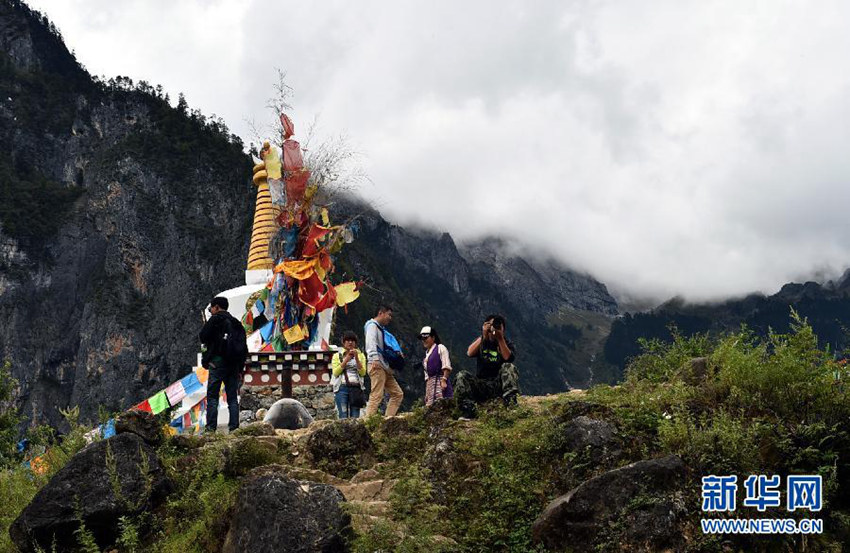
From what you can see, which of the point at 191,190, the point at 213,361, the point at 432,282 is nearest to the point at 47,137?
the point at 191,190

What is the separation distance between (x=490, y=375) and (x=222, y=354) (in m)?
3.25

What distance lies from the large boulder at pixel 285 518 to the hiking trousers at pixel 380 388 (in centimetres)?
454

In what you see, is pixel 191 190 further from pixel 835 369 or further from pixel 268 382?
pixel 835 369

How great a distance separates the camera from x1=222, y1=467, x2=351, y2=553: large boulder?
5.57 meters

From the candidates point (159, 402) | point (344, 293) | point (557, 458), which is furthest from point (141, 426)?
point (159, 402)

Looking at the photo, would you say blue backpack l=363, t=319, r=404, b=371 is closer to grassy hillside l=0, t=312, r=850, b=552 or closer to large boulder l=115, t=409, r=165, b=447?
grassy hillside l=0, t=312, r=850, b=552

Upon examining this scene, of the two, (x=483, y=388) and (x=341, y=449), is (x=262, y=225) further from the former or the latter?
(x=341, y=449)

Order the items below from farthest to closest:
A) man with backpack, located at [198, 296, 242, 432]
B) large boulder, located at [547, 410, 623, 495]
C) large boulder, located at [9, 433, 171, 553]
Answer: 1. man with backpack, located at [198, 296, 242, 432]
2. large boulder, located at [9, 433, 171, 553]
3. large boulder, located at [547, 410, 623, 495]

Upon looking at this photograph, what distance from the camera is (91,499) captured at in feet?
21.6

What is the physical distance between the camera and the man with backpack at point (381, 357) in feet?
34.6

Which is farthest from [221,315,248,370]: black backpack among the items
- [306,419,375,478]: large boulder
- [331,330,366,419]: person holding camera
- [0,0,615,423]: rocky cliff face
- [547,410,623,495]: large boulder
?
[0,0,615,423]: rocky cliff face

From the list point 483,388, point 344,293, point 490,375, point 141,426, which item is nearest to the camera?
point 141,426

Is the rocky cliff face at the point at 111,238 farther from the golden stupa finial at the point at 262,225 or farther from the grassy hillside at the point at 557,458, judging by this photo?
the grassy hillside at the point at 557,458
